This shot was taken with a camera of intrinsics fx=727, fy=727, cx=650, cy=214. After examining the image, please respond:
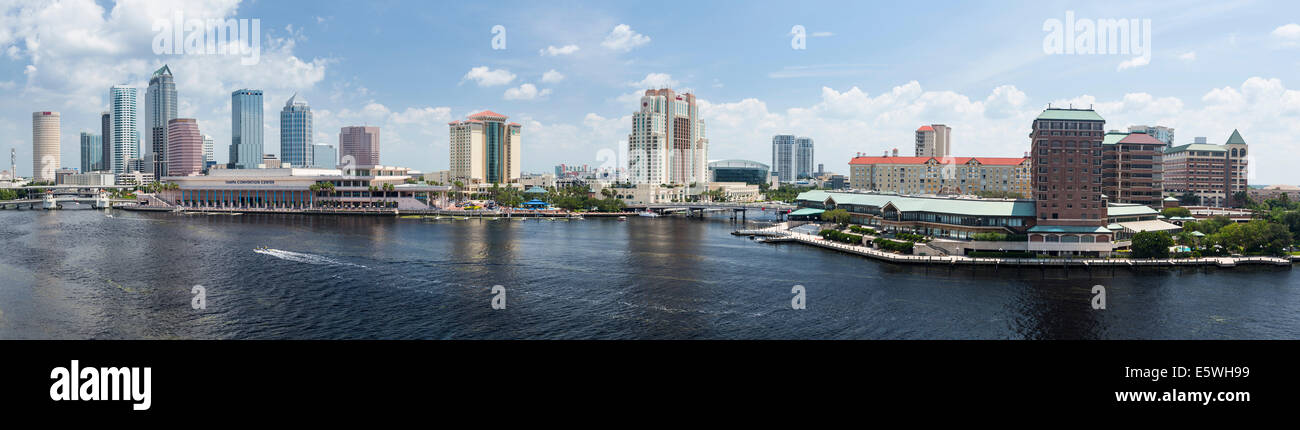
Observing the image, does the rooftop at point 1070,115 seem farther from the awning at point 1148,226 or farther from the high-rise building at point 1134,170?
the high-rise building at point 1134,170

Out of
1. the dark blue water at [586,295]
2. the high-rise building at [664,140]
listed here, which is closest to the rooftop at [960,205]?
the dark blue water at [586,295]

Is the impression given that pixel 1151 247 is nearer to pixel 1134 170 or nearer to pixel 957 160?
pixel 1134 170

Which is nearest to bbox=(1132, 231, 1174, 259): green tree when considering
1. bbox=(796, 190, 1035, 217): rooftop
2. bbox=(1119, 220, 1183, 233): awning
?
bbox=(1119, 220, 1183, 233): awning

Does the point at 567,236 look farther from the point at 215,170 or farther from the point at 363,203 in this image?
the point at 215,170

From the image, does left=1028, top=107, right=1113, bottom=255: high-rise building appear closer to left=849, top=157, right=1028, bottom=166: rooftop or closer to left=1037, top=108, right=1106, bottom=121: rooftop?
left=1037, top=108, right=1106, bottom=121: rooftop

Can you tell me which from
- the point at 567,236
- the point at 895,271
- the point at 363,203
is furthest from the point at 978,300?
the point at 363,203
